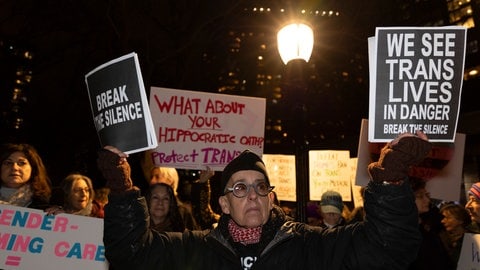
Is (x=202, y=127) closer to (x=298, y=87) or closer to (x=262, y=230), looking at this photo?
(x=298, y=87)

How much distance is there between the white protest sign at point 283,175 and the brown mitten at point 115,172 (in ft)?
23.0

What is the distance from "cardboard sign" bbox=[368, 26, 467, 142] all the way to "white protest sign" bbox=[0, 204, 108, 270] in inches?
112

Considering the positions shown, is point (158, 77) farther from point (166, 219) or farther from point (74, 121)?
point (166, 219)

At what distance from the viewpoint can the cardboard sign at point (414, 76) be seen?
8.59ft

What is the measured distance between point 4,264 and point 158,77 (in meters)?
11.6

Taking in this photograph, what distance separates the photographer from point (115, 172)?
254 centimetres

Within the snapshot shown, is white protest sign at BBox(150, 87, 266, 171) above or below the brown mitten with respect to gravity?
above

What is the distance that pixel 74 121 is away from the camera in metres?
18.6

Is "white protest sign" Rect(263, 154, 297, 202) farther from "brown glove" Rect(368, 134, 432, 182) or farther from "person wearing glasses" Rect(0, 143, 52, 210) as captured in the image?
"brown glove" Rect(368, 134, 432, 182)

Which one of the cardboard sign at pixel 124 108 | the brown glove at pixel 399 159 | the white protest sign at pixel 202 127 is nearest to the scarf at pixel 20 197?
the cardboard sign at pixel 124 108

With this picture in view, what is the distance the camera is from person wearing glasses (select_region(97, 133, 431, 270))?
2.26 m

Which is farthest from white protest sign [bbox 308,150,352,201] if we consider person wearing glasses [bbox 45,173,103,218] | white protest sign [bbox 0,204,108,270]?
white protest sign [bbox 0,204,108,270]

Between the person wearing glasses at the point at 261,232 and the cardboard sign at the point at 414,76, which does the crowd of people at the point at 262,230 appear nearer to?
the person wearing glasses at the point at 261,232

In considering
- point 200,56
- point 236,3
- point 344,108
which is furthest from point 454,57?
point 344,108
